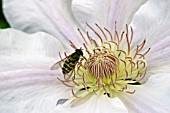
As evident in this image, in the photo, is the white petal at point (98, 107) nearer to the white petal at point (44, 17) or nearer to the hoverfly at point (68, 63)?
the hoverfly at point (68, 63)

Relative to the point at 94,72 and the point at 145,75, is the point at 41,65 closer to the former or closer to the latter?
the point at 94,72

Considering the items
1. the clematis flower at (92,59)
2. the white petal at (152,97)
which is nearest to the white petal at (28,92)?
the clematis flower at (92,59)

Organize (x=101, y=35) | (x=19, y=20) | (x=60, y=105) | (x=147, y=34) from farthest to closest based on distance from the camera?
1. (x=19, y=20)
2. (x=101, y=35)
3. (x=147, y=34)
4. (x=60, y=105)

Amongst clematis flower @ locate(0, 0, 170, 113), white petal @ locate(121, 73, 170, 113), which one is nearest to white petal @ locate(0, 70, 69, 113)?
clematis flower @ locate(0, 0, 170, 113)

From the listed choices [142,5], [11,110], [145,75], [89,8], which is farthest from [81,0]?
[11,110]

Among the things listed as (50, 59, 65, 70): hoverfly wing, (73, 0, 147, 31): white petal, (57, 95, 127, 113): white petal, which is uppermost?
(73, 0, 147, 31): white petal

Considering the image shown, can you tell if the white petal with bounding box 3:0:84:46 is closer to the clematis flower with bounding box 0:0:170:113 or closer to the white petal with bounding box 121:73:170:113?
the clematis flower with bounding box 0:0:170:113
